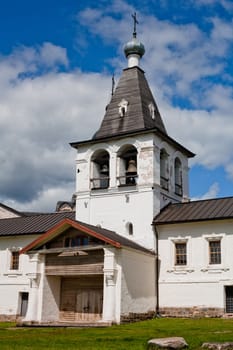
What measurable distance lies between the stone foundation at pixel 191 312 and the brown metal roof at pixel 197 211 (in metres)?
4.15

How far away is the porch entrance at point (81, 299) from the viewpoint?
23.6 m

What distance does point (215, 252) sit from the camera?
77.3 feet

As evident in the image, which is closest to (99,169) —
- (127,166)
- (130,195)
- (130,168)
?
(127,166)

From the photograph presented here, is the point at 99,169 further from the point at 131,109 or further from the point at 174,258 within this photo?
the point at 174,258

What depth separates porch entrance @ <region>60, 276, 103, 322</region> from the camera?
77.5 feet

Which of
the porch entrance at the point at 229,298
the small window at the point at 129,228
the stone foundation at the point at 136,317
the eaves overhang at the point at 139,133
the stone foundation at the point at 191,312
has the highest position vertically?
the eaves overhang at the point at 139,133

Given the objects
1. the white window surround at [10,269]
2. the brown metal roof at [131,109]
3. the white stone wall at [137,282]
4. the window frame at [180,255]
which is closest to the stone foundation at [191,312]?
the white stone wall at [137,282]

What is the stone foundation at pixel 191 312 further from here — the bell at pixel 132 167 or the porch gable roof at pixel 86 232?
the bell at pixel 132 167

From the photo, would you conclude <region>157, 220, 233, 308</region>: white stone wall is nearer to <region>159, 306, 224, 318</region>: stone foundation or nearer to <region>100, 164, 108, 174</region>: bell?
<region>159, 306, 224, 318</region>: stone foundation

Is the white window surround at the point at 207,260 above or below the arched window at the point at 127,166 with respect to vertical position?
below

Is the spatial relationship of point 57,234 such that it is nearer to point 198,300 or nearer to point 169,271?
point 169,271

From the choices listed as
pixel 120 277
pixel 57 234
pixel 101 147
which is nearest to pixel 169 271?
pixel 120 277

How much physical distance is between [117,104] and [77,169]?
452 cm

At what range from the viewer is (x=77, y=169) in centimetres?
2817
